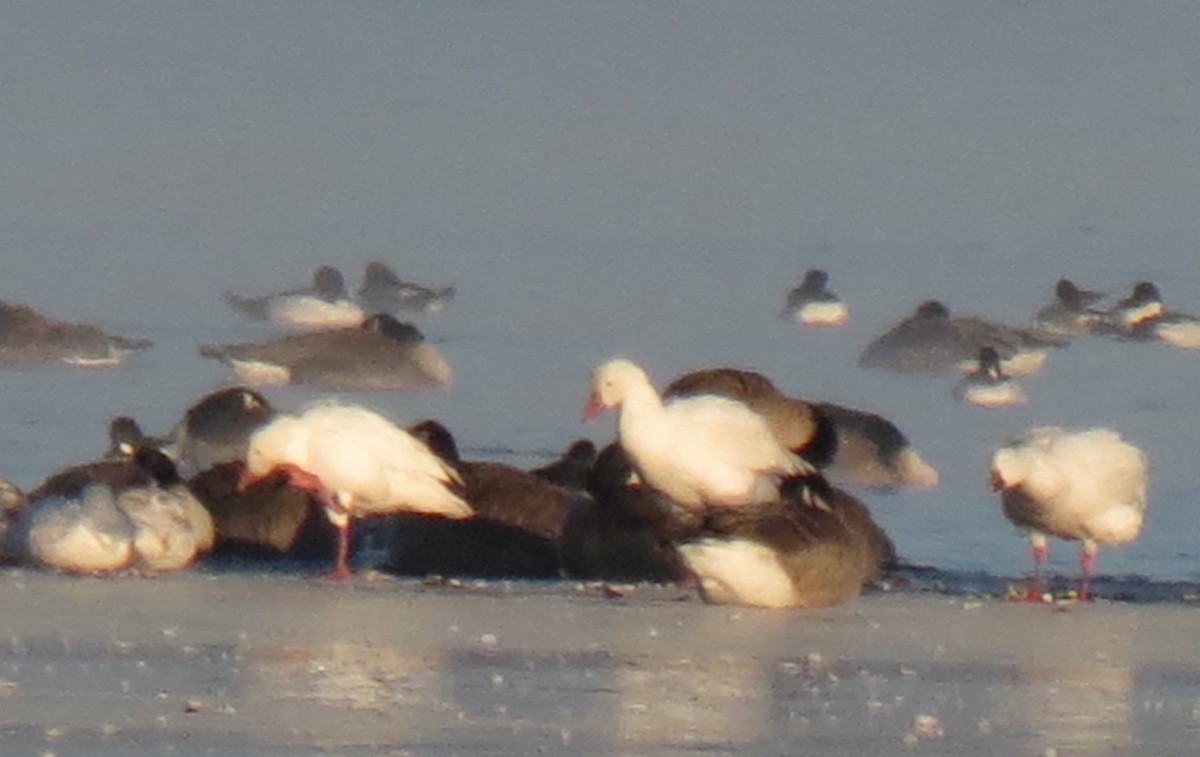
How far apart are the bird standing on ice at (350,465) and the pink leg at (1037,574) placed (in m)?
2.07

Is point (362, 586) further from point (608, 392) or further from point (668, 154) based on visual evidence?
point (668, 154)

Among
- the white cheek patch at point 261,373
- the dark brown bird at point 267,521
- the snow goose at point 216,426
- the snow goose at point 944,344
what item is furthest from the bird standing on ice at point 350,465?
the snow goose at point 944,344

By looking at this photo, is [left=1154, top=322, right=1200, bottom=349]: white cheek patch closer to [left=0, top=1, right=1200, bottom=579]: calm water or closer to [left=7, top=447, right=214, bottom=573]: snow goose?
[left=0, top=1, right=1200, bottom=579]: calm water

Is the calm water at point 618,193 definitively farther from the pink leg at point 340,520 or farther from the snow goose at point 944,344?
the pink leg at point 340,520

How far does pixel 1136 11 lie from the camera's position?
1273 inches

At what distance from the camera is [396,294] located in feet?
71.4

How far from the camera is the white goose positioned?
10.9 meters

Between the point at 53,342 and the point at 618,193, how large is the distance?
6.25 metres

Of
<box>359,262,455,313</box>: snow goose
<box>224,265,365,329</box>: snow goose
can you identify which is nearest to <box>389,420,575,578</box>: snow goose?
<box>359,262,455,313</box>: snow goose

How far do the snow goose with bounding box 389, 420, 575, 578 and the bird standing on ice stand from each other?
392mm

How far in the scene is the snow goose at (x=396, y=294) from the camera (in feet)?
69.7

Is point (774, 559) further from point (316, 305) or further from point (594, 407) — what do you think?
point (316, 305)

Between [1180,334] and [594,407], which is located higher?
[1180,334]

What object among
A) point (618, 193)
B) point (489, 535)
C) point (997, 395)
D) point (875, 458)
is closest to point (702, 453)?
point (489, 535)
